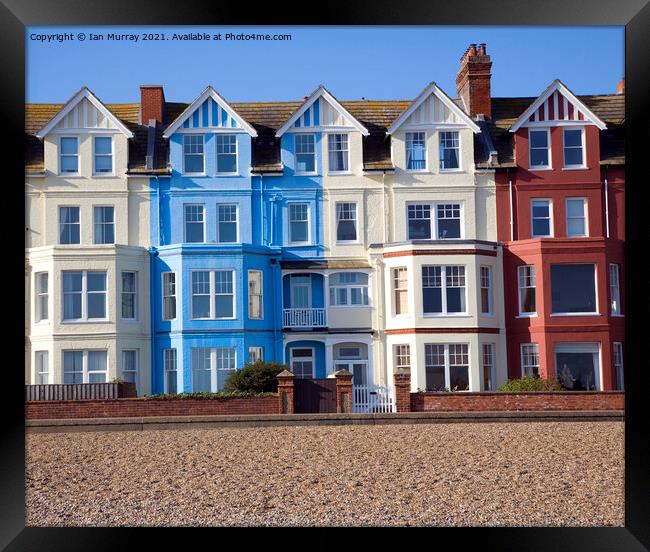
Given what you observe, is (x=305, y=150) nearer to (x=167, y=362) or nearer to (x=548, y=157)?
(x=548, y=157)

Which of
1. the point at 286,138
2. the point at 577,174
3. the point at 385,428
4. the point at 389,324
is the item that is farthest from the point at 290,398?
the point at 577,174

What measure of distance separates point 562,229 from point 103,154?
918 centimetres

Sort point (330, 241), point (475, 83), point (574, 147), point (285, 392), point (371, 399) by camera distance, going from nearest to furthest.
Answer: point (285, 392), point (371, 399), point (574, 147), point (330, 241), point (475, 83)

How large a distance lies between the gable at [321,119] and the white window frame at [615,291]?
551cm

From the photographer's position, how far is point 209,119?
21641 mm

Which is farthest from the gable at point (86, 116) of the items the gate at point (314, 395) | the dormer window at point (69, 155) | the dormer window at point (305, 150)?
the gate at point (314, 395)

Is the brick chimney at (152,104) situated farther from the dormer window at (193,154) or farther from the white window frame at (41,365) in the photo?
the white window frame at (41,365)

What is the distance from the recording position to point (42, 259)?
21250 mm

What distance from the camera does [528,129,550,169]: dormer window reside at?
851 inches

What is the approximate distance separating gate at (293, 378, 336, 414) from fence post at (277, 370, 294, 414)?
0.37ft

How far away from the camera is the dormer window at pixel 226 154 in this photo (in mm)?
21766

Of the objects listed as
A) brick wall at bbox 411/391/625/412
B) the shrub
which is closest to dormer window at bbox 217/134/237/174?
the shrub

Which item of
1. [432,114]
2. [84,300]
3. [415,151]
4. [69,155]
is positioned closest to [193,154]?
[69,155]
